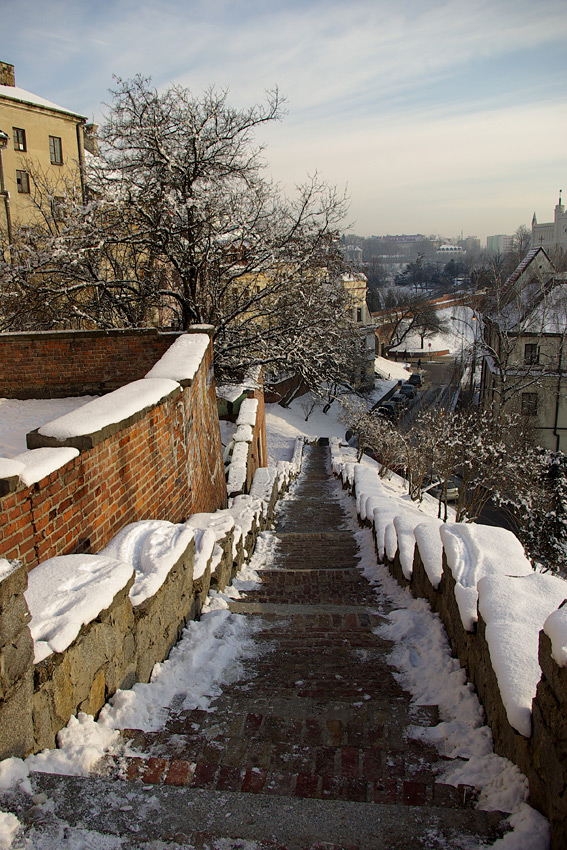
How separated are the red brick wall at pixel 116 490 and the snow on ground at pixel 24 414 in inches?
62.6

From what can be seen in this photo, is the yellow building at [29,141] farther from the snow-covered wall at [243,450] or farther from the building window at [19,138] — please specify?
the snow-covered wall at [243,450]

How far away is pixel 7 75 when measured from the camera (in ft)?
90.7

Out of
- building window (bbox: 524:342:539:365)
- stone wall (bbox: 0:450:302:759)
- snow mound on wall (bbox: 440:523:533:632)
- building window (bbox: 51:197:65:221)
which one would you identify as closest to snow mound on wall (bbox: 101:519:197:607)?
stone wall (bbox: 0:450:302:759)

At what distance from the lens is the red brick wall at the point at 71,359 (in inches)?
323

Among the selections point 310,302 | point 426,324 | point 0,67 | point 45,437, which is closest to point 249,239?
point 310,302

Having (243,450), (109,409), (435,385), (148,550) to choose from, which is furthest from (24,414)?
(435,385)

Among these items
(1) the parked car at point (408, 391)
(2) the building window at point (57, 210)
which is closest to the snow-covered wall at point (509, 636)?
(2) the building window at point (57, 210)

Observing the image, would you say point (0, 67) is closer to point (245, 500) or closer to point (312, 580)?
point (245, 500)

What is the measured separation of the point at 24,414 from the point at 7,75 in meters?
27.6

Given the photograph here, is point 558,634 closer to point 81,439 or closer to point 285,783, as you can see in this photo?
point 285,783

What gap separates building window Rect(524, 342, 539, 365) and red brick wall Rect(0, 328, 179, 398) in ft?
66.0

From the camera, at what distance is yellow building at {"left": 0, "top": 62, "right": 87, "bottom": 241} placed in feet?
83.6

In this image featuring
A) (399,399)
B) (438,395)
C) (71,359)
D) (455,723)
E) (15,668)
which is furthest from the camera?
(438,395)

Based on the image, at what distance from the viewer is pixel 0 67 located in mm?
27234
